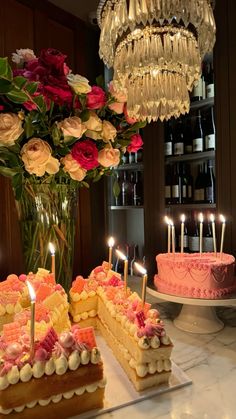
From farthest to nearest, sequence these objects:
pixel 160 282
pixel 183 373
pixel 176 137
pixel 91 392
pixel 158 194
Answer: pixel 176 137 < pixel 158 194 < pixel 160 282 < pixel 183 373 < pixel 91 392

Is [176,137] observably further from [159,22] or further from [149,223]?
[159,22]

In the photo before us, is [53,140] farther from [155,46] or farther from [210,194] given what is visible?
[210,194]

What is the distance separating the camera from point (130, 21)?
84 cm

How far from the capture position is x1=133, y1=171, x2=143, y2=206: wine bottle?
2.22 metres

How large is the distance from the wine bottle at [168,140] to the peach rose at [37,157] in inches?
45.2

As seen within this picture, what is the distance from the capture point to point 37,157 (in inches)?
32.7

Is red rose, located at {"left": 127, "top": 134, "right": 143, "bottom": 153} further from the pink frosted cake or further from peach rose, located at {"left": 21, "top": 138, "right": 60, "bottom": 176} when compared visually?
the pink frosted cake

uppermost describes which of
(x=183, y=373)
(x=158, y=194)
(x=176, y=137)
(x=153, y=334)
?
(x=176, y=137)

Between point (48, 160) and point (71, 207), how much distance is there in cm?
22

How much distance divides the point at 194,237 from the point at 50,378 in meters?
1.39

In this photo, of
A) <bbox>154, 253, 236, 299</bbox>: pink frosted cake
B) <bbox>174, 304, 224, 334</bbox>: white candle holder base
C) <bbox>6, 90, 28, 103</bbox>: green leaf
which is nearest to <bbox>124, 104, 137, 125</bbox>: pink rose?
<bbox>6, 90, 28, 103</bbox>: green leaf

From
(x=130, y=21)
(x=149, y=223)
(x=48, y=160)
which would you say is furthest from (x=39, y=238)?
(x=149, y=223)

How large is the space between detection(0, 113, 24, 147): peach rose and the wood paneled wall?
3.04 ft

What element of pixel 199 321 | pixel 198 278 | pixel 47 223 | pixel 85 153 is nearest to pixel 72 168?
pixel 85 153
